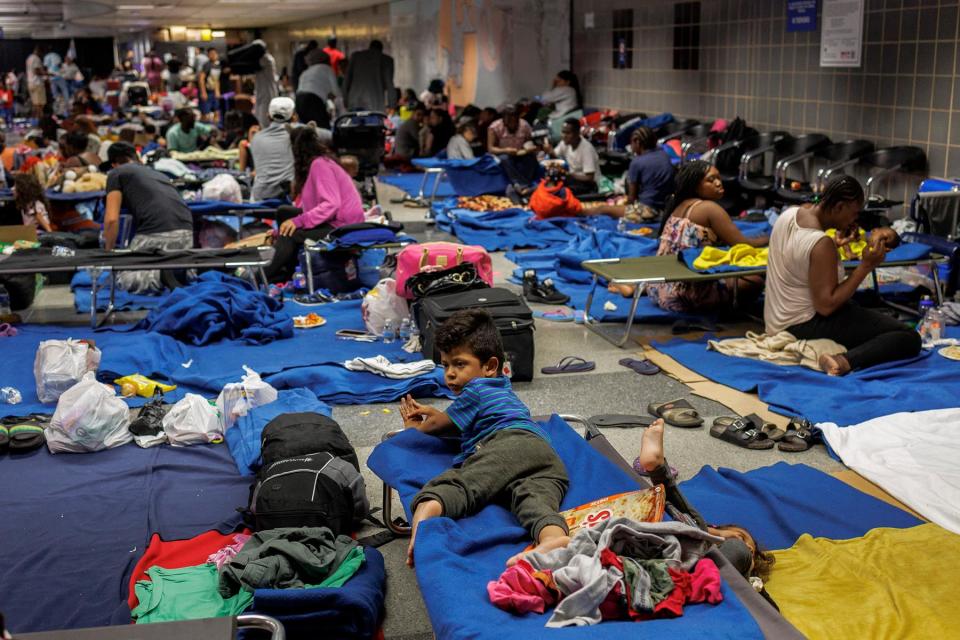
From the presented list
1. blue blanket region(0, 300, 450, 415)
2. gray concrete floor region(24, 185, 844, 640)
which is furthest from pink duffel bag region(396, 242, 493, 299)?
gray concrete floor region(24, 185, 844, 640)

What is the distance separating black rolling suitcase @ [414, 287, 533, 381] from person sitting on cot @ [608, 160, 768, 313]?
4.66 ft

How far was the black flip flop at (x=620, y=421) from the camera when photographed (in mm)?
4867

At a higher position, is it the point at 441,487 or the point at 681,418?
the point at 441,487

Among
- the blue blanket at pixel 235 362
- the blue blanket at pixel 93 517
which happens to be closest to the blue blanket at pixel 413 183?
the blue blanket at pixel 235 362

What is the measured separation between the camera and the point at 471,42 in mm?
18656

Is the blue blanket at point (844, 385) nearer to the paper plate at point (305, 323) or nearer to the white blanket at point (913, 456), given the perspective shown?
the white blanket at point (913, 456)

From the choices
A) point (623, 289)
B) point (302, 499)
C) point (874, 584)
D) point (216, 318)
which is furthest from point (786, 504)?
point (216, 318)

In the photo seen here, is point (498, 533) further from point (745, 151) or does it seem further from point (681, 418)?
point (745, 151)

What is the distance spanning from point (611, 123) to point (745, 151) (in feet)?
11.5

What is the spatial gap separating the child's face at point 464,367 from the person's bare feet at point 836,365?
2.36 meters

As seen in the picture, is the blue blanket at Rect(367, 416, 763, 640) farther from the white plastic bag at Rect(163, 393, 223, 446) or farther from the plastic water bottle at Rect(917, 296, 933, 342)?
the plastic water bottle at Rect(917, 296, 933, 342)

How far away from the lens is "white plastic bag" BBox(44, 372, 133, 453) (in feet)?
15.1

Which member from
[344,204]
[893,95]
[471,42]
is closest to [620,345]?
[344,204]

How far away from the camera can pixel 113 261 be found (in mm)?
6645
